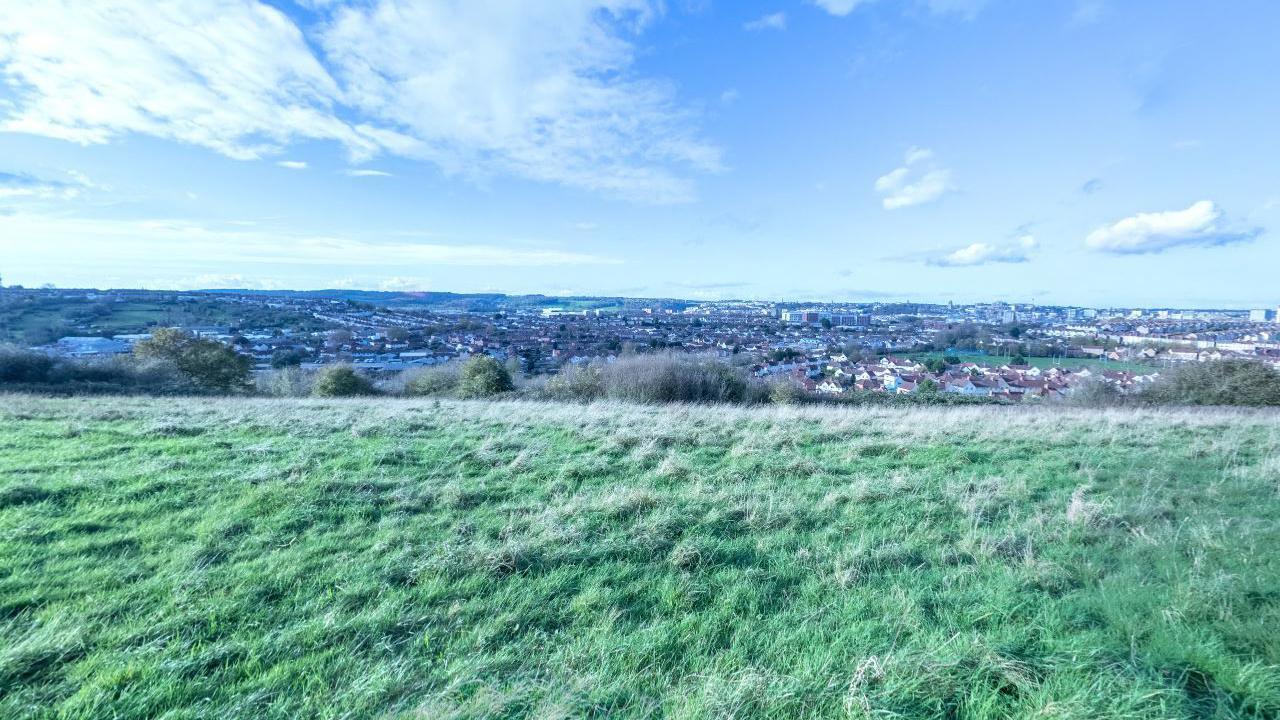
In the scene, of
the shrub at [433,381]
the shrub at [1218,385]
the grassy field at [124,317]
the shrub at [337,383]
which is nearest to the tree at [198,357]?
the shrub at [337,383]

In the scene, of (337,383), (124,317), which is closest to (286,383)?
(337,383)

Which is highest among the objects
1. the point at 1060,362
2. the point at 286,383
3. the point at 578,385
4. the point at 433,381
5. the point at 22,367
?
the point at 1060,362

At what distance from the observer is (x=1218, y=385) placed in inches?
800

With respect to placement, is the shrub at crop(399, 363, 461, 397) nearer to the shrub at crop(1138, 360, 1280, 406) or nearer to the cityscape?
the cityscape

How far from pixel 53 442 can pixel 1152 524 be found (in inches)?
572

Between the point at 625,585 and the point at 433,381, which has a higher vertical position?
the point at 625,585

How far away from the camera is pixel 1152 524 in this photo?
4.84m

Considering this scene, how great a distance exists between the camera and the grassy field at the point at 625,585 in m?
2.62

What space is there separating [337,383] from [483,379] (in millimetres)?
7461

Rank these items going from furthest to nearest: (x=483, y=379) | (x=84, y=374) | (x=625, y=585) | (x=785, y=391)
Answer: (x=483, y=379) → (x=785, y=391) → (x=84, y=374) → (x=625, y=585)

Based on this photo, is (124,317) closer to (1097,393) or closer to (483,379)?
(483,379)

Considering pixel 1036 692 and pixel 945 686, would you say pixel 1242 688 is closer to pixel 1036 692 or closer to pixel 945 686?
pixel 1036 692

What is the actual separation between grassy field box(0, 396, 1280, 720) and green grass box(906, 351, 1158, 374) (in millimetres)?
25399

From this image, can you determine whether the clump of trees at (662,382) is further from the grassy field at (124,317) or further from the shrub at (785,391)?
the grassy field at (124,317)
